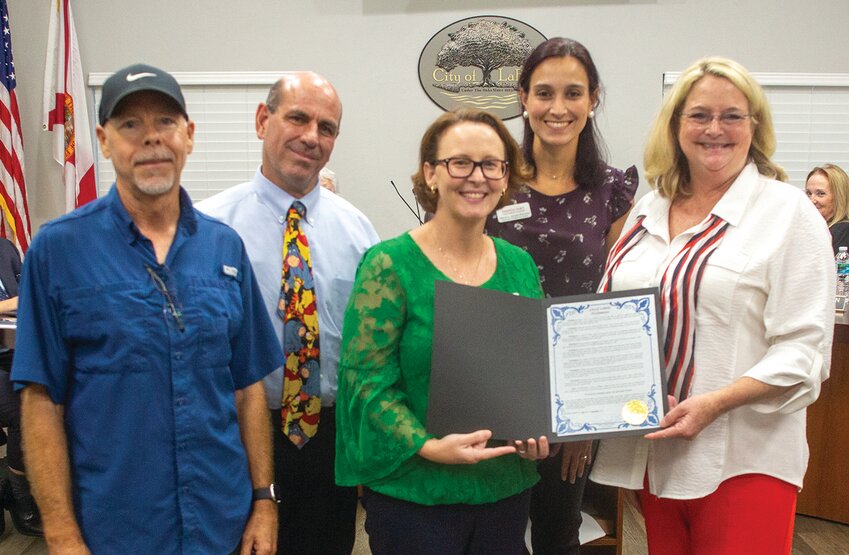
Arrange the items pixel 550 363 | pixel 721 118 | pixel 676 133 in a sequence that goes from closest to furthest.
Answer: pixel 550 363, pixel 721 118, pixel 676 133

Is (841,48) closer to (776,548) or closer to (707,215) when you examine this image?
(707,215)

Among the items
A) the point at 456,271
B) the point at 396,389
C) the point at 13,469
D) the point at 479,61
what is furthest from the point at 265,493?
the point at 479,61

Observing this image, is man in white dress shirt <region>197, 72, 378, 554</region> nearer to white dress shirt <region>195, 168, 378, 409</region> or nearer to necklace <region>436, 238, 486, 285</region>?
white dress shirt <region>195, 168, 378, 409</region>

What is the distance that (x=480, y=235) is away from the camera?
1.56m

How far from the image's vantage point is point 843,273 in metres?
4.24

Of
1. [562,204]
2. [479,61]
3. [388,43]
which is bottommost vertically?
[562,204]

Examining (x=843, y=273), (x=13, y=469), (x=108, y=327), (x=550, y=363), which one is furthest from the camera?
(x=843, y=273)

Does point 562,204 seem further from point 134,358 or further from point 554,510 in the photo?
point 134,358

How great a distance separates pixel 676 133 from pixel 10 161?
474 centimetres

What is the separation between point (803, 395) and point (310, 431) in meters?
1.15

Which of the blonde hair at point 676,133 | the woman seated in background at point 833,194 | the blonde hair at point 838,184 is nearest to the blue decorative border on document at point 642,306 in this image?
the blonde hair at point 676,133

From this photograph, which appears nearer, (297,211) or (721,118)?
(721,118)

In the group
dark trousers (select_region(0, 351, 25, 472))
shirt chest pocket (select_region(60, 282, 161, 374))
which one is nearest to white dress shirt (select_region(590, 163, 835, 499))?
shirt chest pocket (select_region(60, 282, 161, 374))

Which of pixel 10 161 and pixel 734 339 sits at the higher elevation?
pixel 10 161
